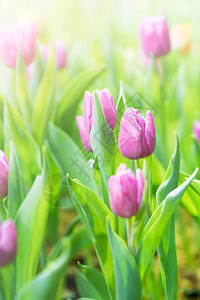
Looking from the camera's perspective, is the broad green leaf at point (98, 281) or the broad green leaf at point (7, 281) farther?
the broad green leaf at point (98, 281)

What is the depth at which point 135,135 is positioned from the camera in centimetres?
59

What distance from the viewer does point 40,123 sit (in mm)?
915

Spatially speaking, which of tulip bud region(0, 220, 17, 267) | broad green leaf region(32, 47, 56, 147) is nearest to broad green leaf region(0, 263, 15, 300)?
tulip bud region(0, 220, 17, 267)

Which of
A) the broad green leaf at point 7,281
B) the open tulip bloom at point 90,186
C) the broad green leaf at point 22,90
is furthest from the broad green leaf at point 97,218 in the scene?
the broad green leaf at point 22,90

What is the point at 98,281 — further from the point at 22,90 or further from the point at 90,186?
the point at 22,90

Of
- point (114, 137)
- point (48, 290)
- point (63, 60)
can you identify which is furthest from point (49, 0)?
point (48, 290)

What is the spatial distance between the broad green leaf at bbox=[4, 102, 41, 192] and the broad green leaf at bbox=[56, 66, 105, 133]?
0.42 ft

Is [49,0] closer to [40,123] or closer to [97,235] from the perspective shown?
A: [40,123]

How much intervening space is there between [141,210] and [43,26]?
1030mm

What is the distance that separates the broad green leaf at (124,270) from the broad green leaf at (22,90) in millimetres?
380

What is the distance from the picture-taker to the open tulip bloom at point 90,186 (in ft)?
1.83

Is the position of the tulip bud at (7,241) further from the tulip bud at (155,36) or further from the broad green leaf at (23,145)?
the tulip bud at (155,36)

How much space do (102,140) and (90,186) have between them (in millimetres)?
126

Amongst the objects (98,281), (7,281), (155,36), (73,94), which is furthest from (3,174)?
(155,36)
